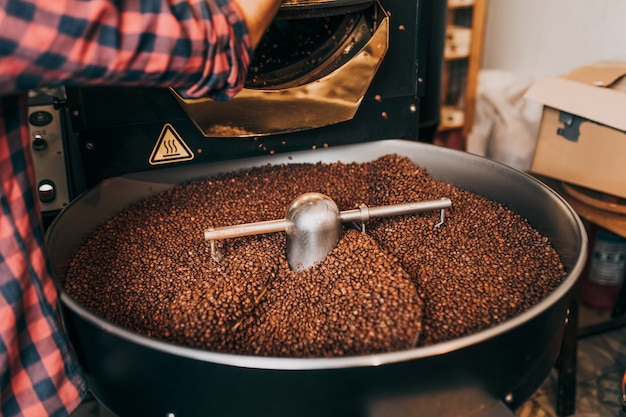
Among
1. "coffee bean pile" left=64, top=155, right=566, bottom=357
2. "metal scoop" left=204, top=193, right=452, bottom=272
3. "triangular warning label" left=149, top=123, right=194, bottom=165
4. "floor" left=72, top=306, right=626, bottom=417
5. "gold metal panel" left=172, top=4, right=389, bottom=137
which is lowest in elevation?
"floor" left=72, top=306, right=626, bottom=417

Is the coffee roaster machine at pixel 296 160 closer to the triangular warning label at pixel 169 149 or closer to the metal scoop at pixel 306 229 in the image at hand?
the triangular warning label at pixel 169 149

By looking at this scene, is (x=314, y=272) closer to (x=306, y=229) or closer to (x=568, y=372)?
(x=306, y=229)

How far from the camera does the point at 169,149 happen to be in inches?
49.3

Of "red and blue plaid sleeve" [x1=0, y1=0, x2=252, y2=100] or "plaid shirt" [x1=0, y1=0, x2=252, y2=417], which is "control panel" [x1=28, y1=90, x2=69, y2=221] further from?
"red and blue plaid sleeve" [x1=0, y1=0, x2=252, y2=100]

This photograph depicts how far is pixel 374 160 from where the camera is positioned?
56.0 inches

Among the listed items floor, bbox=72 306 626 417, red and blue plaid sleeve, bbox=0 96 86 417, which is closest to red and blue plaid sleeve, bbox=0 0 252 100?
red and blue plaid sleeve, bbox=0 96 86 417

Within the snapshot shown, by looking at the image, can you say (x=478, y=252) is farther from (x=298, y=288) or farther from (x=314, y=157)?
(x=314, y=157)

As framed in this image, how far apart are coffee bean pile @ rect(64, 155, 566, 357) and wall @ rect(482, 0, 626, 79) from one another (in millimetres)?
1271

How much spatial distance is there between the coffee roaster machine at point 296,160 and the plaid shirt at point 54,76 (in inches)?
2.5

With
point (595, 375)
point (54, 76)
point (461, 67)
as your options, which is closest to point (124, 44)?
point (54, 76)

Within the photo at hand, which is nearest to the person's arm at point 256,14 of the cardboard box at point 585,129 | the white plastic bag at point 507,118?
the cardboard box at point 585,129

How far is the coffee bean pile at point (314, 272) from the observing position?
907 mm

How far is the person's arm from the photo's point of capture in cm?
83

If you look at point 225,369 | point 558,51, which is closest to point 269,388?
point 225,369
